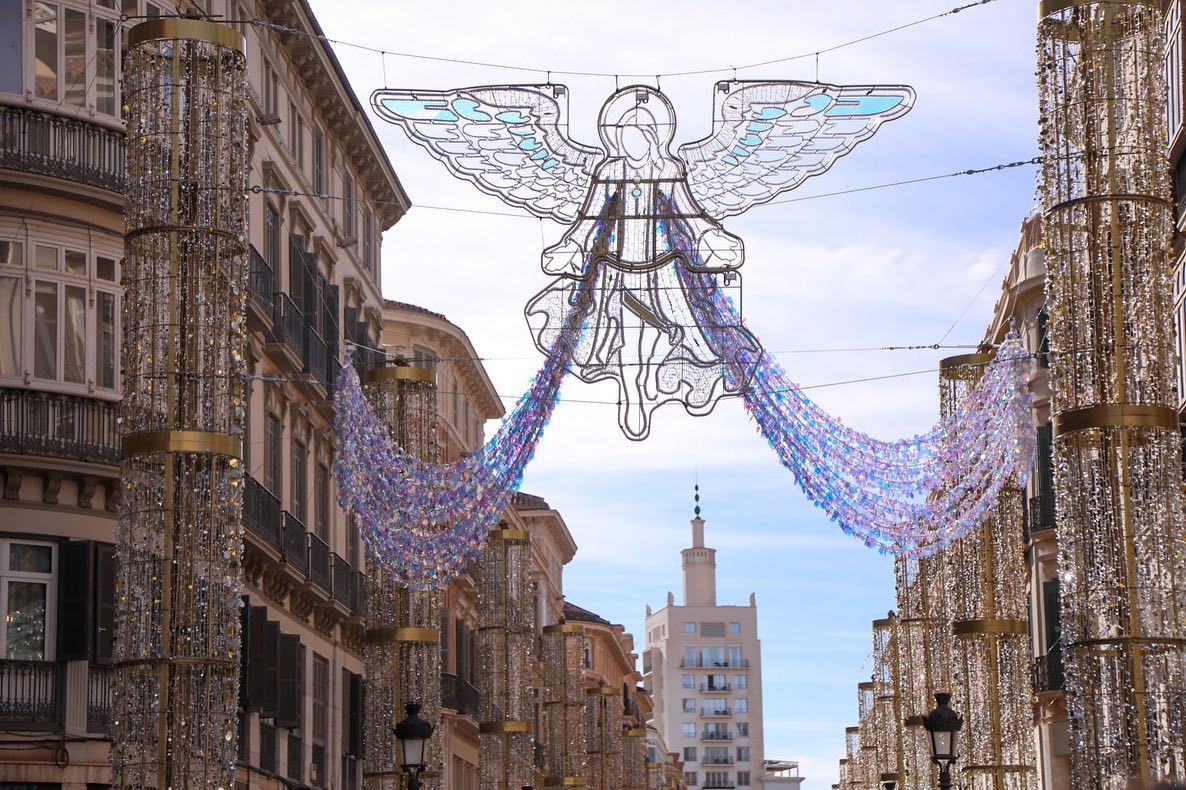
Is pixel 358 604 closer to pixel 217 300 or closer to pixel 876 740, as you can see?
pixel 876 740

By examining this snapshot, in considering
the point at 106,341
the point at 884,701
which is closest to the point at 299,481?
the point at 106,341

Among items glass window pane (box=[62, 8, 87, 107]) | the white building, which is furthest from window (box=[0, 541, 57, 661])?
the white building

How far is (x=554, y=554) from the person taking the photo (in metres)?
92.6

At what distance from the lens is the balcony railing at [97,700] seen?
2655 centimetres

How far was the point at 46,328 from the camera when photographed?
2723 centimetres

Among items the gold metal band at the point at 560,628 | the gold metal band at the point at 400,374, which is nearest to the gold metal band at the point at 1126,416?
the gold metal band at the point at 400,374

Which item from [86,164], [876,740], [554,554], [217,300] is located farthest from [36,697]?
[554,554]

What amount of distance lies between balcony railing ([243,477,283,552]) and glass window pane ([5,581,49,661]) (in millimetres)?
5722

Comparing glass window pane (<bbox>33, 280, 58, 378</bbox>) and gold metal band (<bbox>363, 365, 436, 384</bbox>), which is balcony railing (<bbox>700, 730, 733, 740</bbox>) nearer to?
gold metal band (<bbox>363, 365, 436, 384</bbox>)

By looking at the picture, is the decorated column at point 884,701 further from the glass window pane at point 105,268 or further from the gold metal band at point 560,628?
the glass window pane at point 105,268

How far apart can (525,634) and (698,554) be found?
15945cm

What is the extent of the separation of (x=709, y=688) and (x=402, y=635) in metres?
160

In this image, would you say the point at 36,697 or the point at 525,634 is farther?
the point at 525,634

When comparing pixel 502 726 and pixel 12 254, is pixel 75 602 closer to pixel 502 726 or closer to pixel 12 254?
pixel 12 254
